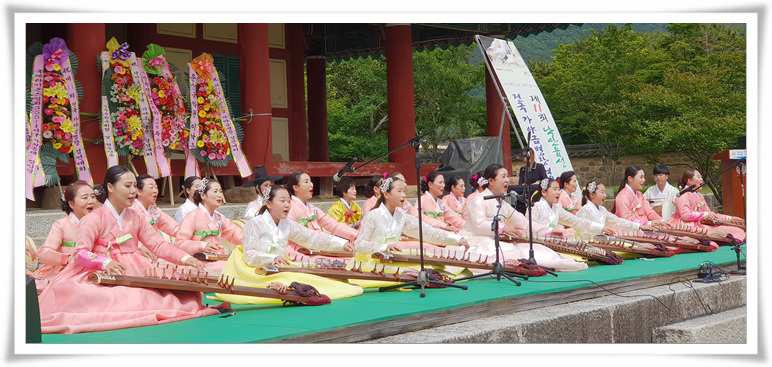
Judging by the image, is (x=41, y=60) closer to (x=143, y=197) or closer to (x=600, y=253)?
(x=143, y=197)

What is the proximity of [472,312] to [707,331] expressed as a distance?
165 centimetres

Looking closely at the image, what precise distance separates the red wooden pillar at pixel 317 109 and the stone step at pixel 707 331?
1114 centimetres

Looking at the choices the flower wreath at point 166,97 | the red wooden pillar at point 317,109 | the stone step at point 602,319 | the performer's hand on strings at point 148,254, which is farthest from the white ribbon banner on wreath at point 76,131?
the red wooden pillar at point 317,109

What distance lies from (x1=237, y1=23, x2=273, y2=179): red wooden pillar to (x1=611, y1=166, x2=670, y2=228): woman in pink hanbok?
4710 mm

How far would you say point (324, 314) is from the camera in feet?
15.8

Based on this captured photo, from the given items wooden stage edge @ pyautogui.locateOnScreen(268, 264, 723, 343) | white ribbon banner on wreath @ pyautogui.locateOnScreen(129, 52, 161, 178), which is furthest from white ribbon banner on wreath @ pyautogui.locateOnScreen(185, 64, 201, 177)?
wooden stage edge @ pyautogui.locateOnScreen(268, 264, 723, 343)

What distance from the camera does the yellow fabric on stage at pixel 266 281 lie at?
5.56 meters

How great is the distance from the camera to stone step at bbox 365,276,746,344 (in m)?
4.70

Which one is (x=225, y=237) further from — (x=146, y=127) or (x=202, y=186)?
(x=146, y=127)

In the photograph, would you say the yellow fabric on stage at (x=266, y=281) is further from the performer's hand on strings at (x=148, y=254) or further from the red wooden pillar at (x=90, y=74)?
the red wooden pillar at (x=90, y=74)

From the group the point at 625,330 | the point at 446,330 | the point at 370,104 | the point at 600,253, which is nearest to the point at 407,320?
the point at 446,330

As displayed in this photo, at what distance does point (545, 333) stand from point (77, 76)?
6.74m

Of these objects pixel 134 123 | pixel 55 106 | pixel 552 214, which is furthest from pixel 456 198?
pixel 55 106

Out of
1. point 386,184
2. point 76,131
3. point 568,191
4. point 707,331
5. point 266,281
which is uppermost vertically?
point 76,131
